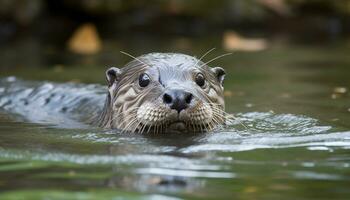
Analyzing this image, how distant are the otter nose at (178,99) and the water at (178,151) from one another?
0.72 ft

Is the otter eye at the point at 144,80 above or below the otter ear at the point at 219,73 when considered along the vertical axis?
below

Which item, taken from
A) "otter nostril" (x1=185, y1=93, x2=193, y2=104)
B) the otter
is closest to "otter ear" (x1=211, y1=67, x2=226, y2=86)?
the otter

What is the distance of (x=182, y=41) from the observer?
53.5 ft

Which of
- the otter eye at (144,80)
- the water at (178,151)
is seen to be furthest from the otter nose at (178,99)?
the otter eye at (144,80)

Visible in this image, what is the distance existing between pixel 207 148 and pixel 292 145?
56 cm

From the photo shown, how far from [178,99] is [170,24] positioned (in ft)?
41.7

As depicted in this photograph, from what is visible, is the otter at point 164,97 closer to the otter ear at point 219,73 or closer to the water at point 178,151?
the otter ear at point 219,73

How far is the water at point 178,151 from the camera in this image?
4.33 m

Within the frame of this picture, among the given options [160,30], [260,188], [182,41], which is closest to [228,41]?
[182,41]

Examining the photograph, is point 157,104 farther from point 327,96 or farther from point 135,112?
point 327,96

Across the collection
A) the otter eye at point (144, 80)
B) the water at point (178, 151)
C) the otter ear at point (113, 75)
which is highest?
the otter ear at point (113, 75)

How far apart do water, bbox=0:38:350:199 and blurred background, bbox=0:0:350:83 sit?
6.70m

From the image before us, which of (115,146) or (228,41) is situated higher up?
(228,41)

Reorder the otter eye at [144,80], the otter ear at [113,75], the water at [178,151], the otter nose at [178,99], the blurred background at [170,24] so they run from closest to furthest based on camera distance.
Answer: the water at [178,151] → the otter nose at [178,99] → the otter eye at [144,80] → the otter ear at [113,75] → the blurred background at [170,24]
